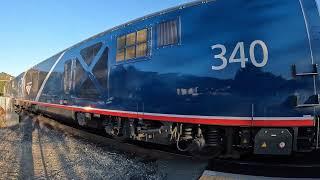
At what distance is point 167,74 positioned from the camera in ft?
27.5

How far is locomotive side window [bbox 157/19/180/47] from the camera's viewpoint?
8273 millimetres

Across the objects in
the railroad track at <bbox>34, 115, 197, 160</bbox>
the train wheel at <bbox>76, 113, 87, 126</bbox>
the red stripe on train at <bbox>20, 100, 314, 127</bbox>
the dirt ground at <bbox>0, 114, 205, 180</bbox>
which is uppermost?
the red stripe on train at <bbox>20, 100, 314, 127</bbox>

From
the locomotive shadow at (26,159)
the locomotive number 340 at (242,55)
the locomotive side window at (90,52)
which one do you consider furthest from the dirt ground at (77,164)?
the locomotive side window at (90,52)

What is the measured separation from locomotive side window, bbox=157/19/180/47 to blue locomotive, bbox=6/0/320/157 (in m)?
A: 0.02

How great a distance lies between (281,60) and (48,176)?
188 inches

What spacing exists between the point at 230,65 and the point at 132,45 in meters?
3.09

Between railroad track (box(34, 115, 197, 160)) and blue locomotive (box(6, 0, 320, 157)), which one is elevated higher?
blue locomotive (box(6, 0, 320, 157))

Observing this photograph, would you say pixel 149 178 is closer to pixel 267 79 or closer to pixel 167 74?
pixel 167 74

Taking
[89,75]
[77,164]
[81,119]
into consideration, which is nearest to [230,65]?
[77,164]

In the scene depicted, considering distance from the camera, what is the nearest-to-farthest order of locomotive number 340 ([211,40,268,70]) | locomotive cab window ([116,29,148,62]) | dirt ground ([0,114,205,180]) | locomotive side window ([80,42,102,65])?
locomotive number 340 ([211,40,268,70]) → dirt ground ([0,114,205,180]) → locomotive cab window ([116,29,148,62]) → locomotive side window ([80,42,102,65])

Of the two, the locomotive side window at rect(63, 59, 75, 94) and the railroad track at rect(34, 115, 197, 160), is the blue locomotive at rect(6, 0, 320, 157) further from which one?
the locomotive side window at rect(63, 59, 75, 94)

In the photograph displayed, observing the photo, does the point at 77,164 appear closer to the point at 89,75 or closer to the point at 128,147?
the point at 128,147

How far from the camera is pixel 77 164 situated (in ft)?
28.7

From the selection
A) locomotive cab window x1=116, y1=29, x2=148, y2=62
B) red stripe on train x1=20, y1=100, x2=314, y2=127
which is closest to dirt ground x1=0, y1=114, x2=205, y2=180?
red stripe on train x1=20, y1=100, x2=314, y2=127
